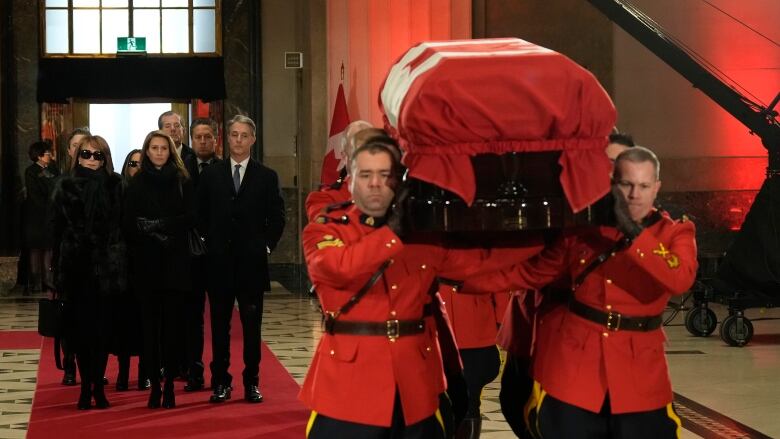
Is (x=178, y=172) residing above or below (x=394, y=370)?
above

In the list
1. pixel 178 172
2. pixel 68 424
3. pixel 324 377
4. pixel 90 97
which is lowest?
pixel 68 424

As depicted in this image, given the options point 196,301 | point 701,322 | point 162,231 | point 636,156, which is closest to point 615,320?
point 636,156

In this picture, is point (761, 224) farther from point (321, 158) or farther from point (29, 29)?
point (29, 29)

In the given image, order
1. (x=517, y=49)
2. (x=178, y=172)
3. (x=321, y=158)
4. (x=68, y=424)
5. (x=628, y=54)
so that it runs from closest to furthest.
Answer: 1. (x=517, y=49)
2. (x=68, y=424)
3. (x=178, y=172)
4. (x=628, y=54)
5. (x=321, y=158)

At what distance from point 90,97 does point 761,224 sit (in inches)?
397

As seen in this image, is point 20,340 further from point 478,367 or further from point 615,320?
point 615,320

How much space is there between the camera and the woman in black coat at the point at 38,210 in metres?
15.8

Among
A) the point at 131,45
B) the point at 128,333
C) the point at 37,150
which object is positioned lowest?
the point at 128,333

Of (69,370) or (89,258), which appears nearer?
(89,258)

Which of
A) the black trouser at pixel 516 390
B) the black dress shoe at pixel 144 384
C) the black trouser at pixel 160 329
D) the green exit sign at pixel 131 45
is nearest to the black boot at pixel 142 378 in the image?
the black dress shoe at pixel 144 384

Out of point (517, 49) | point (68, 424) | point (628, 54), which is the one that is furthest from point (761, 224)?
point (517, 49)

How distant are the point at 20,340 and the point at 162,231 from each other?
13.5 ft

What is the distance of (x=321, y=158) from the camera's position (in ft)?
55.1

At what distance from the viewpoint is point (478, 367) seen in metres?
6.03
